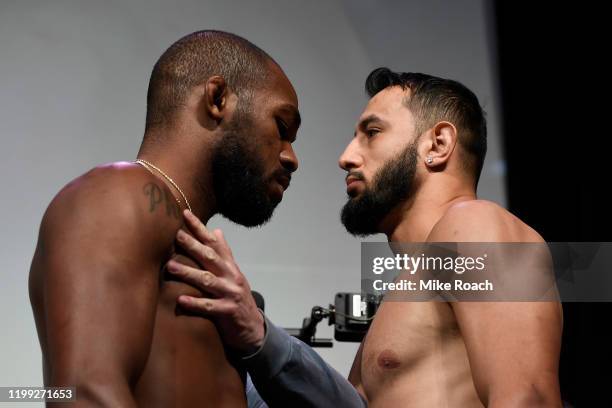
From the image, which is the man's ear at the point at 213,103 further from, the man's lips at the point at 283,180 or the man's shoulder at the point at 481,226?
the man's shoulder at the point at 481,226

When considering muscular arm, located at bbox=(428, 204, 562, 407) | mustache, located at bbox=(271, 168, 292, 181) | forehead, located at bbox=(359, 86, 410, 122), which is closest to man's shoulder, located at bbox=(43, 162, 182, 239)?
mustache, located at bbox=(271, 168, 292, 181)

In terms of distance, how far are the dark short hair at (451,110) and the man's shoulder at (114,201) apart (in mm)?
1037

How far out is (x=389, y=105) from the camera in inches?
81.3

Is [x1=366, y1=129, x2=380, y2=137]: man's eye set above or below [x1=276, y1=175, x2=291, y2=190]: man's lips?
above

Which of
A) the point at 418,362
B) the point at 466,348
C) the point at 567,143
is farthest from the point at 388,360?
the point at 567,143

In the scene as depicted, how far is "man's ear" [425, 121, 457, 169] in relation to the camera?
1925 mm

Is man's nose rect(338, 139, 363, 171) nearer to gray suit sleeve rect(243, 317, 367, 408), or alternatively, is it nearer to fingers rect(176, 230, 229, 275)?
gray suit sleeve rect(243, 317, 367, 408)

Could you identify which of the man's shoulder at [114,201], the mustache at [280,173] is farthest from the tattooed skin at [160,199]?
the mustache at [280,173]

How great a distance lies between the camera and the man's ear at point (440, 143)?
1.92 metres

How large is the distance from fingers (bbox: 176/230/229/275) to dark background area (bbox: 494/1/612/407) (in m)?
1.60

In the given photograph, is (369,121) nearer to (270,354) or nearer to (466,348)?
(466,348)

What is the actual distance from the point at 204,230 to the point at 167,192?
0.30 feet

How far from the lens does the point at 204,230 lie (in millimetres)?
1193

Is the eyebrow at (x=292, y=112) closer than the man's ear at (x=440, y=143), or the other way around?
the eyebrow at (x=292, y=112)
